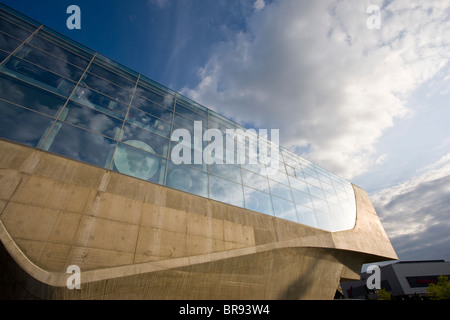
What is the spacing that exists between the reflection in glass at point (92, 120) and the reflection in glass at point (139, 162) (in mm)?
957

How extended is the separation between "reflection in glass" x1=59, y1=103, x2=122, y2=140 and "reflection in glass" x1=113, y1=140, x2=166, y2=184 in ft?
3.14

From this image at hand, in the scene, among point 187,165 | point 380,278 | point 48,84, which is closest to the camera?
point 48,84

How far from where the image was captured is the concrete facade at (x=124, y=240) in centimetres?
684

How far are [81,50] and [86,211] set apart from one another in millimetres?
11125

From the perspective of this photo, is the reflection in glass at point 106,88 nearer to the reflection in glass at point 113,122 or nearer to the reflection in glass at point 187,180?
the reflection in glass at point 113,122

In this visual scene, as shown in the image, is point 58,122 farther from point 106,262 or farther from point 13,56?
point 106,262

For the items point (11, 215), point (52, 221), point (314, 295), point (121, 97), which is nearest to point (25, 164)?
point (11, 215)

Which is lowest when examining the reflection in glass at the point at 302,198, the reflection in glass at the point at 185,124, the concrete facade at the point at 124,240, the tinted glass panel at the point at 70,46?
the concrete facade at the point at 124,240

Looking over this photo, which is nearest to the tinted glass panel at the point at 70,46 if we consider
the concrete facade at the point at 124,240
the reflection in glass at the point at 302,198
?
the concrete facade at the point at 124,240

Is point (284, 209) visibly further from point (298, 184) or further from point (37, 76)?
point (37, 76)

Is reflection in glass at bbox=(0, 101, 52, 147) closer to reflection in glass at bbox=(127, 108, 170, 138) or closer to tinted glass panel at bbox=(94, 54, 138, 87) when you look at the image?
reflection in glass at bbox=(127, 108, 170, 138)

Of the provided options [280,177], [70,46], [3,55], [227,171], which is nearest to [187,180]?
[227,171]

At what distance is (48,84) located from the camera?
34.7 feet

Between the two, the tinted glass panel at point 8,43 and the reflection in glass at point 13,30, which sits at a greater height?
the reflection in glass at point 13,30
